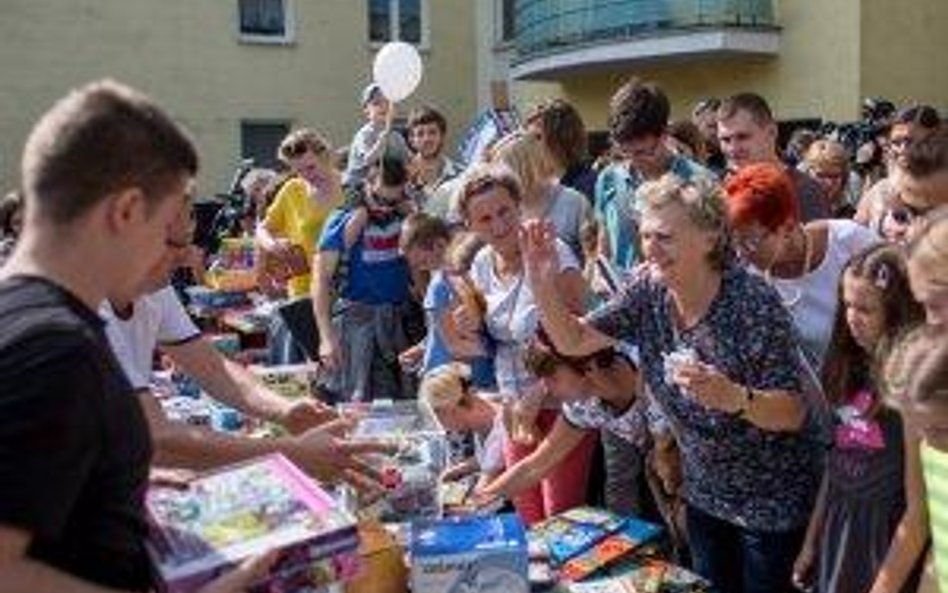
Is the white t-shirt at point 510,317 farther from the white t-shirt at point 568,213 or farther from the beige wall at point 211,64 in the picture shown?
the beige wall at point 211,64

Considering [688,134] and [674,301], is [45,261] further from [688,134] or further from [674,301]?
[688,134]

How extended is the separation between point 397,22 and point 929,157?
19267 millimetres

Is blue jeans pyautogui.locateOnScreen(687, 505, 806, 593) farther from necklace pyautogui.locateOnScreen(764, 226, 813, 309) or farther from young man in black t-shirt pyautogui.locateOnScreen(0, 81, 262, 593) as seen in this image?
young man in black t-shirt pyautogui.locateOnScreen(0, 81, 262, 593)

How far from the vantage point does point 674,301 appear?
303cm

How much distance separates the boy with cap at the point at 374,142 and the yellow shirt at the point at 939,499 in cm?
398

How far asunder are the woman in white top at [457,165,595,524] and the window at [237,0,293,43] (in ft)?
56.8

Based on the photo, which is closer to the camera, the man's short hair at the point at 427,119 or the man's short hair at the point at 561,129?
the man's short hair at the point at 561,129

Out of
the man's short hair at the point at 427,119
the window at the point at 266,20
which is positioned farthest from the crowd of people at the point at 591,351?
the window at the point at 266,20

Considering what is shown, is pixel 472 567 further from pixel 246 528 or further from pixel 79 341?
pixel 79 341

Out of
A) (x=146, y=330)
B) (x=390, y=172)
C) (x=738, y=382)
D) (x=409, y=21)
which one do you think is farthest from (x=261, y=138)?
(x=738, y=382)

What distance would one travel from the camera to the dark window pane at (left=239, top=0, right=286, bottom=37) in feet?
68.2

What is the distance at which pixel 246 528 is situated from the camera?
6.69 ft

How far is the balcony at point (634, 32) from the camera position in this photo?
16.1 meters

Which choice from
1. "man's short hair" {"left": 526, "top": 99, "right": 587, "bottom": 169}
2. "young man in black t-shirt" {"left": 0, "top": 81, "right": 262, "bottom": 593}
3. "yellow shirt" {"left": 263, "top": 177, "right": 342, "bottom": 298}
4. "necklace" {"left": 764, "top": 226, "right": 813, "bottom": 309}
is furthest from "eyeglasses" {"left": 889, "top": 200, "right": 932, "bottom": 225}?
"yellow shirt" {"left": 263, "top": 177, "right": 342, "bottom": 298}
